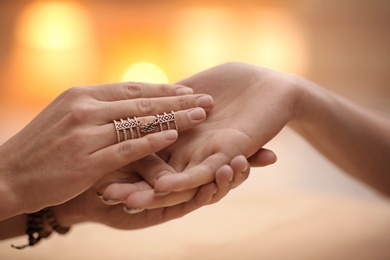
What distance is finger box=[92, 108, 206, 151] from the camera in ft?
3.18

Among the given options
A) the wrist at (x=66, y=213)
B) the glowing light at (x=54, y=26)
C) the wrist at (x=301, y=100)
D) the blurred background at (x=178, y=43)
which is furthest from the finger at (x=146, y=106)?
the glowing light at (x=54, y=26)

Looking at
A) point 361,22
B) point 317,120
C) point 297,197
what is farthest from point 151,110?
point 361,22

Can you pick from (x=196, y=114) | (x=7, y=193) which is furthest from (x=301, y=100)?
(x=7, y=193)

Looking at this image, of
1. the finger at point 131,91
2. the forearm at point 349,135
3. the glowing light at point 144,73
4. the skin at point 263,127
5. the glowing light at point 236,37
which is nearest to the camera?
the skin at point 263,127

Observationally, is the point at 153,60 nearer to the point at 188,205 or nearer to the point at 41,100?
the point at 41,100

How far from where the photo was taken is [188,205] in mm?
1018

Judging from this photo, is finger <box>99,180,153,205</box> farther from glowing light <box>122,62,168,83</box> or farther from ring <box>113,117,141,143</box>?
glowing light <box>122,62,168,83</box>

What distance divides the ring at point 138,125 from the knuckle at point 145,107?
21 millimetres

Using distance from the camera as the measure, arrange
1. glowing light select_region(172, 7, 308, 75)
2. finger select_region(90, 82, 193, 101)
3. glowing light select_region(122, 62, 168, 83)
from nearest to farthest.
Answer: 1. finger select_region(90, 82, 193, 101)
2. glowing light select_region(122, 62, 168, 83)
3. glowing light select_region(172, 7, 308, 75)

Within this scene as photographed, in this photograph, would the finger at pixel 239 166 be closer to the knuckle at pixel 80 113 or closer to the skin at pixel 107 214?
the skin at pixel 107 214

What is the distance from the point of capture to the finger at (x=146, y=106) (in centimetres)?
101

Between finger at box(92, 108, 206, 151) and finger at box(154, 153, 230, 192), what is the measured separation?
138 millimetres

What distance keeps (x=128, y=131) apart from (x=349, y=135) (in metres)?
0.64

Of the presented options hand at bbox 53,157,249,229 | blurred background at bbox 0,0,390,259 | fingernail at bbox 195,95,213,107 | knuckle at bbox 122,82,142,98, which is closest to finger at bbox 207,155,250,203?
A: hand at bbox 53,157,249,229
